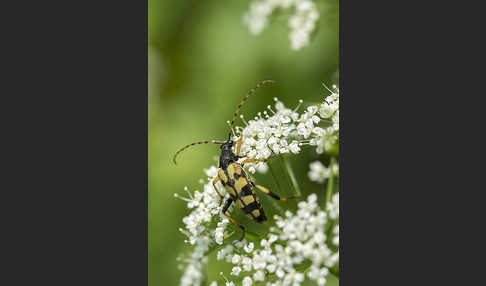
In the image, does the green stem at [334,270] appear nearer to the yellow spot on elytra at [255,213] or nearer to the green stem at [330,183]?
the green stem at [330,183]

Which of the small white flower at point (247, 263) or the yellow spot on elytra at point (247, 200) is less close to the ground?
the yellow spot on elytra at point (247, 200)

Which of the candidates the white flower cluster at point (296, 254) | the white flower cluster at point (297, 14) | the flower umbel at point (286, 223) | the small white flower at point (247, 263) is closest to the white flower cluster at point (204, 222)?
the flower umbel at point (286, 223)

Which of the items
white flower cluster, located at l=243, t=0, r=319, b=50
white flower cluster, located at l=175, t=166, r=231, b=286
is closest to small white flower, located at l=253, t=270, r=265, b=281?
white flower cluster, located at l=175, t=166, r=231, b=286

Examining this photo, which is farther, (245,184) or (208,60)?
(208,60)

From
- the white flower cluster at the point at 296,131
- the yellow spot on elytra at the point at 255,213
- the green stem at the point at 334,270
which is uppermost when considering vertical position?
the white flower cluster at the point at 296,131

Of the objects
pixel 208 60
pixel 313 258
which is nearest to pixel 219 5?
pixel 208 60

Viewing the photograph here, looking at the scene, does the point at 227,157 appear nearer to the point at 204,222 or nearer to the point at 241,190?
the point at 241,190
